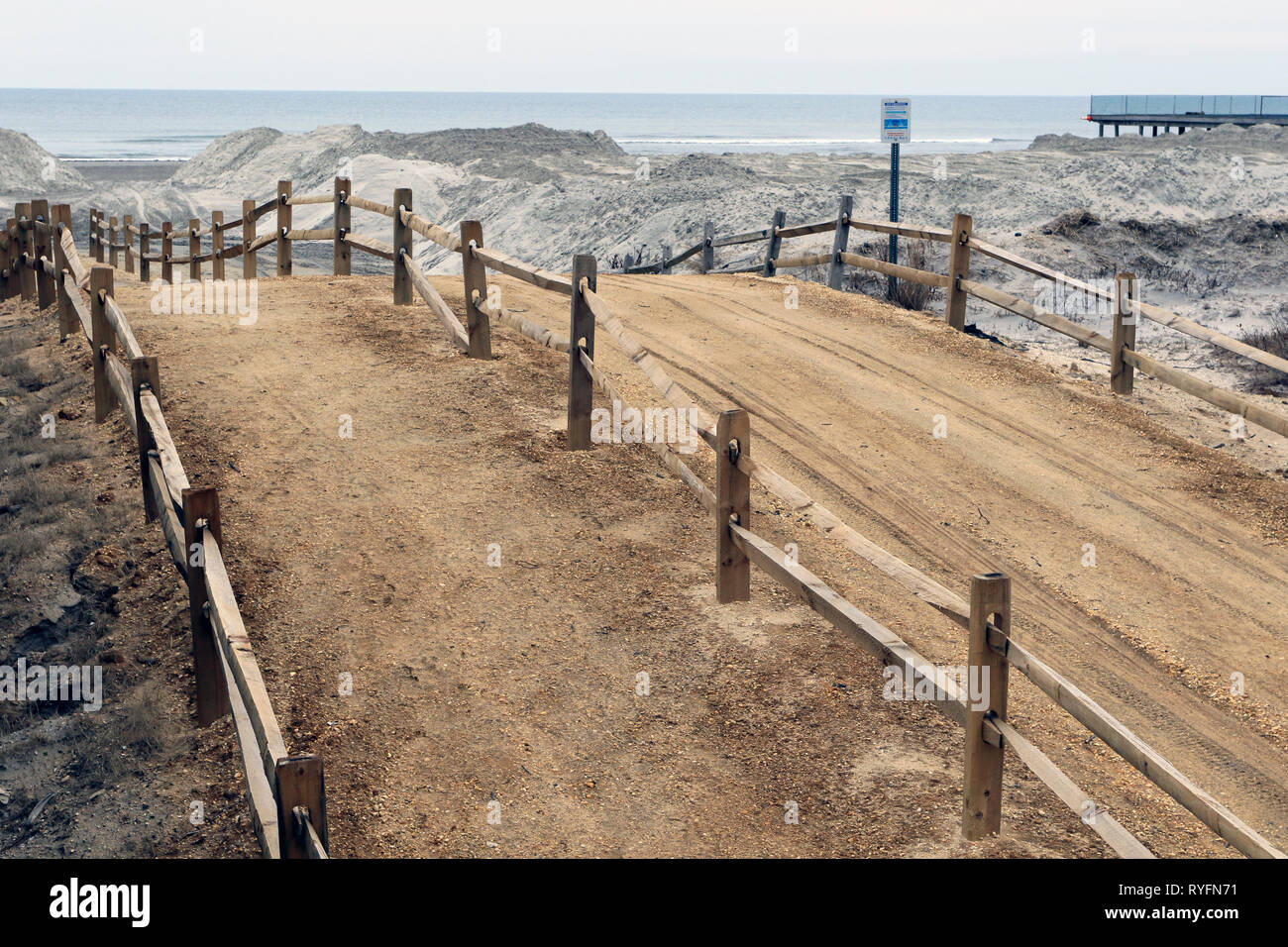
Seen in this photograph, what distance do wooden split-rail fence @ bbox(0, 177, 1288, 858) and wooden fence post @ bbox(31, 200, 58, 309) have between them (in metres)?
0.84

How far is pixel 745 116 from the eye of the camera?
614 feet

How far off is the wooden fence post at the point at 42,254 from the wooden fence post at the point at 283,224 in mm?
2583

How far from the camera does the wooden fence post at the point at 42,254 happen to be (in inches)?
572

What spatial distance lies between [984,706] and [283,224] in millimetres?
13605

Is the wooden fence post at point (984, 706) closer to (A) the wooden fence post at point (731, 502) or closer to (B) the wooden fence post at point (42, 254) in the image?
(A) the wooden fence post at point (731, 502)

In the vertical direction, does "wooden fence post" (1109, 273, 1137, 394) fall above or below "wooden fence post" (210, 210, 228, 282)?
below

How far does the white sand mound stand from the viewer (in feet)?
169

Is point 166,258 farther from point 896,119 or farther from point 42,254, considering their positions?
point 896,119

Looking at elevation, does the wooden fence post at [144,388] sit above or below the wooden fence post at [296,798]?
above

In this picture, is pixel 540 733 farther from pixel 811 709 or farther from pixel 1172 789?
pixel 1172 789

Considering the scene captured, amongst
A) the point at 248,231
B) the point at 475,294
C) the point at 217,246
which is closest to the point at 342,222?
the point at 248,231

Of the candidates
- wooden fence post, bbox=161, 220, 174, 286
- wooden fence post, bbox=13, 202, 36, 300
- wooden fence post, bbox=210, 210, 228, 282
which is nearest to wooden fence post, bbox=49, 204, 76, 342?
wooden fence post, bbox=13, 202, 36, 300

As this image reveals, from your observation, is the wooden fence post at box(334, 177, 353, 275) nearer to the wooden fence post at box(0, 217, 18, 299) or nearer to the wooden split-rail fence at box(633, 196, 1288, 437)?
the wooden fence post at box(0, 217, 18, 299)

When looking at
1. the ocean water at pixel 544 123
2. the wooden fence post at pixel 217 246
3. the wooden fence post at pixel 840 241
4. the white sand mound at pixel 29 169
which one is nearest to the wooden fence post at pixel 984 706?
the wooden fence post at pixel 840 241
